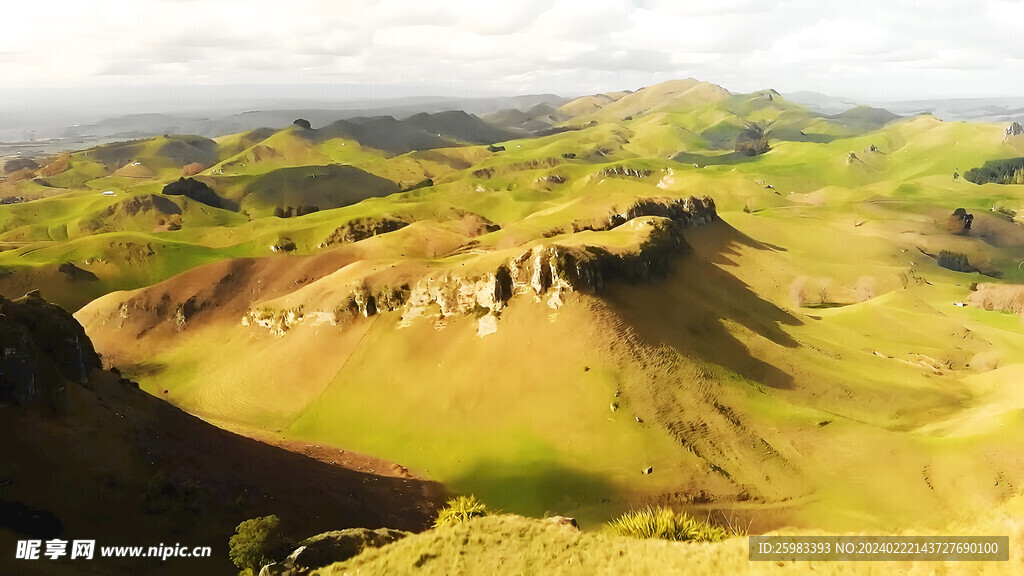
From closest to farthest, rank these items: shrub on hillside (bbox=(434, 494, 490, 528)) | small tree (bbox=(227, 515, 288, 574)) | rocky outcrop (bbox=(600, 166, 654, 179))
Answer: small tree (bbox=(227, 515, 288, 574))
shrub on hillside (bbox=(434, 494, 490, 528))
rocky outcrop (bbox=(600, 166, 654, 179))

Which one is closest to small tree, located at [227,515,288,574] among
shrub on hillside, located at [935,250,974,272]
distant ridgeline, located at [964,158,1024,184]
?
shrub on hillside, located at [935,250,974,272]

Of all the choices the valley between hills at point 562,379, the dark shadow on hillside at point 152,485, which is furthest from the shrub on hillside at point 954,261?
the dark shadow on hillside at point 152,485

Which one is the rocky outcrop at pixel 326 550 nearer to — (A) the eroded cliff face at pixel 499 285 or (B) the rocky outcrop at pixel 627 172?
(A) the eroded cliff face at pixel 499 285

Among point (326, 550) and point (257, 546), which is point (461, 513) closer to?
point (326, 550)

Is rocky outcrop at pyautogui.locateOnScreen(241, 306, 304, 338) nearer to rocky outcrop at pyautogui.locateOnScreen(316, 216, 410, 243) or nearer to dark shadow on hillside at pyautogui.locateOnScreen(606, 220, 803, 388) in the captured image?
rocky outcrop at pyautogui.locateOnScreen(316, 216, 410, 243)

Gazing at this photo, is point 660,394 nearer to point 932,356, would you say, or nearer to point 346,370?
point 346,370

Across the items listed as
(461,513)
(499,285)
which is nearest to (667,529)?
(461,513)
